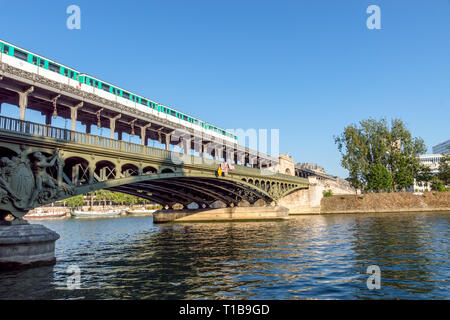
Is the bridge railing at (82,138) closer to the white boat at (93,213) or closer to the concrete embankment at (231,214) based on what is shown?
the concrete embankment at (231,214)

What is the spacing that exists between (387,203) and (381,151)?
1657 centimetres

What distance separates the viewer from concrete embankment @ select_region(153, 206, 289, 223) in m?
56.4

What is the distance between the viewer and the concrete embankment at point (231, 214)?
5638 centimetres

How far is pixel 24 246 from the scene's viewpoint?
17.5 m

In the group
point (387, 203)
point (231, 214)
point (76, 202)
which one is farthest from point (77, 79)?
point (76, 202)

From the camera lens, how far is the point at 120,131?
1398 inches

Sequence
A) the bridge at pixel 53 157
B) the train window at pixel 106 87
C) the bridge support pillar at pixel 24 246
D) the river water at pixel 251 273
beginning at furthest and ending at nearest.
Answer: the train window at pixel 106 87 → the bridge at pixel 53 157 → the bridge support pillar at pixel 24 246 → the river water at pixel 251 273

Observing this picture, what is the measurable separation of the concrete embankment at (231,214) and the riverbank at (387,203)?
22958mm

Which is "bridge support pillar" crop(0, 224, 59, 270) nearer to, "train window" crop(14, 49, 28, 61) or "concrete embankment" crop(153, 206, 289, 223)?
"train window" crop(14, 49, 28, 61)

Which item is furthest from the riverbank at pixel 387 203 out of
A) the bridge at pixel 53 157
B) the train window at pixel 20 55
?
the train window at pixel 20 55

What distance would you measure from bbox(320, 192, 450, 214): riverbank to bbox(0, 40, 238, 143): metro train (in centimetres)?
4125

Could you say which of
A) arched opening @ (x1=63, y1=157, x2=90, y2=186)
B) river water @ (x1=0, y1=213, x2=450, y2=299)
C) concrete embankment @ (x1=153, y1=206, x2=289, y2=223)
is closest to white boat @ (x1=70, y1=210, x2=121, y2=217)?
concrete embankment @ (x1=153, y1=206, x2=289, y2=223)
